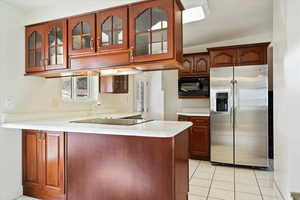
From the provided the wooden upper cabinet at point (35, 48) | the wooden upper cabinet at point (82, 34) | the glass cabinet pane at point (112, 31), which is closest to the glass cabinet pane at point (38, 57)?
the wooden upper cabinet at point (35, 48)

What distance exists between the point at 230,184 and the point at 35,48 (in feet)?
11.1

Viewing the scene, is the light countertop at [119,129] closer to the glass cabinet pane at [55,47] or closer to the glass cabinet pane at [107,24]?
the glass cabinet pane at [55,47]

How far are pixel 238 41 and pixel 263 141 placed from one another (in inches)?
93.0

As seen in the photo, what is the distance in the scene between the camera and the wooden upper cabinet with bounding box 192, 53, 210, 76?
436 cm

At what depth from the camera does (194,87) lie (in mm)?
4414

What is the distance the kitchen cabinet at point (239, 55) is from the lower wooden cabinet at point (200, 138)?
1199 mm

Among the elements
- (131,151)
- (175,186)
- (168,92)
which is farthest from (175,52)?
(168,92)

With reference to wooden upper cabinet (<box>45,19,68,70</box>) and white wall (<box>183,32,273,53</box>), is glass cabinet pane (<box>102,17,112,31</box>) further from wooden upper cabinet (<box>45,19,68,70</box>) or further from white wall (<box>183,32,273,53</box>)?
white wall (<box>183,32,273,53</box>)

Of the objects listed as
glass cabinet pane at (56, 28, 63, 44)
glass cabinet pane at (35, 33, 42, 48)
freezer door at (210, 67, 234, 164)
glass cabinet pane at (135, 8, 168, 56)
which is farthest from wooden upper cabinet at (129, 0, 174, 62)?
freezer door at (210, 67, 234, 164)

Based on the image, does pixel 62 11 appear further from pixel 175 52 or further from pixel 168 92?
pixel 168 92

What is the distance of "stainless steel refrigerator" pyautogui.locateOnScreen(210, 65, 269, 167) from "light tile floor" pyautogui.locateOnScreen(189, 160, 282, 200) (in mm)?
283

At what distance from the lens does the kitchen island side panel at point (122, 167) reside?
5.71 ft

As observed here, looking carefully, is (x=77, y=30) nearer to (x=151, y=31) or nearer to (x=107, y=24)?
(x=107, y=24)

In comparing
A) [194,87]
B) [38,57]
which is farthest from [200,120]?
[38,57]
